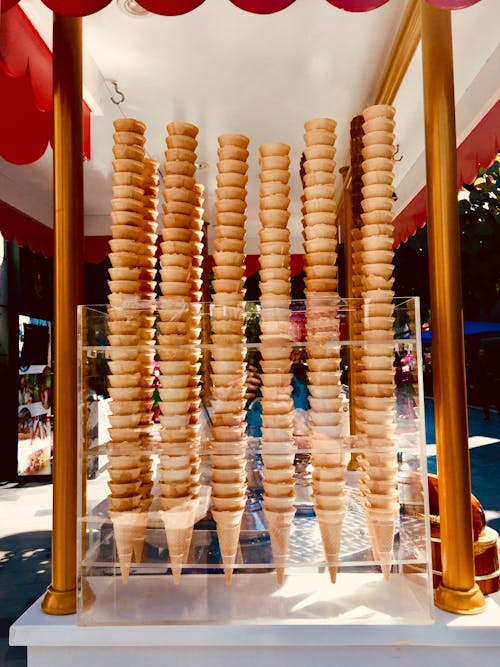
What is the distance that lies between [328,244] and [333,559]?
0.98 metres

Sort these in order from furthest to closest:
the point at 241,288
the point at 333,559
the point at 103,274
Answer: the point at 103,274, the point at 241,288, the point at 333,559

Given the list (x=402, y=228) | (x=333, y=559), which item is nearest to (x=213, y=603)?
(x=333, y=559)

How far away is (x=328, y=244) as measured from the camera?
64.1 inches

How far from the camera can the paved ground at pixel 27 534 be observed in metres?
3.21

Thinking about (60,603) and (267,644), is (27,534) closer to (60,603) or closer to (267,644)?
(60,603)

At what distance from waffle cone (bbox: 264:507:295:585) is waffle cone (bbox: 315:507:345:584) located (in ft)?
0.32

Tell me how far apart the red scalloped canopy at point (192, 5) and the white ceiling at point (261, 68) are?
0.73 m

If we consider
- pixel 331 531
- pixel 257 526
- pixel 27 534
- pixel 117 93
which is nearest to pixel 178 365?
pixel 257 526

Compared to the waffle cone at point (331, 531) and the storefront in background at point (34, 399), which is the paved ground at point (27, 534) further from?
the waffle cone at point (331, 531)

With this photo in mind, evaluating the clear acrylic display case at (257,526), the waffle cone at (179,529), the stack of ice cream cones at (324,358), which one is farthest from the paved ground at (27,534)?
the stack of ice cream cones at (324,358)

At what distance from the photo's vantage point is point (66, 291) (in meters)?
1.70

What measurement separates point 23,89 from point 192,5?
1170mm

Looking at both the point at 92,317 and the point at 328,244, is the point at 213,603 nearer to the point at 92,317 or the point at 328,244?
the point at 92,317

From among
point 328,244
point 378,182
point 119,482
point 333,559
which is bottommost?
point 333,559
